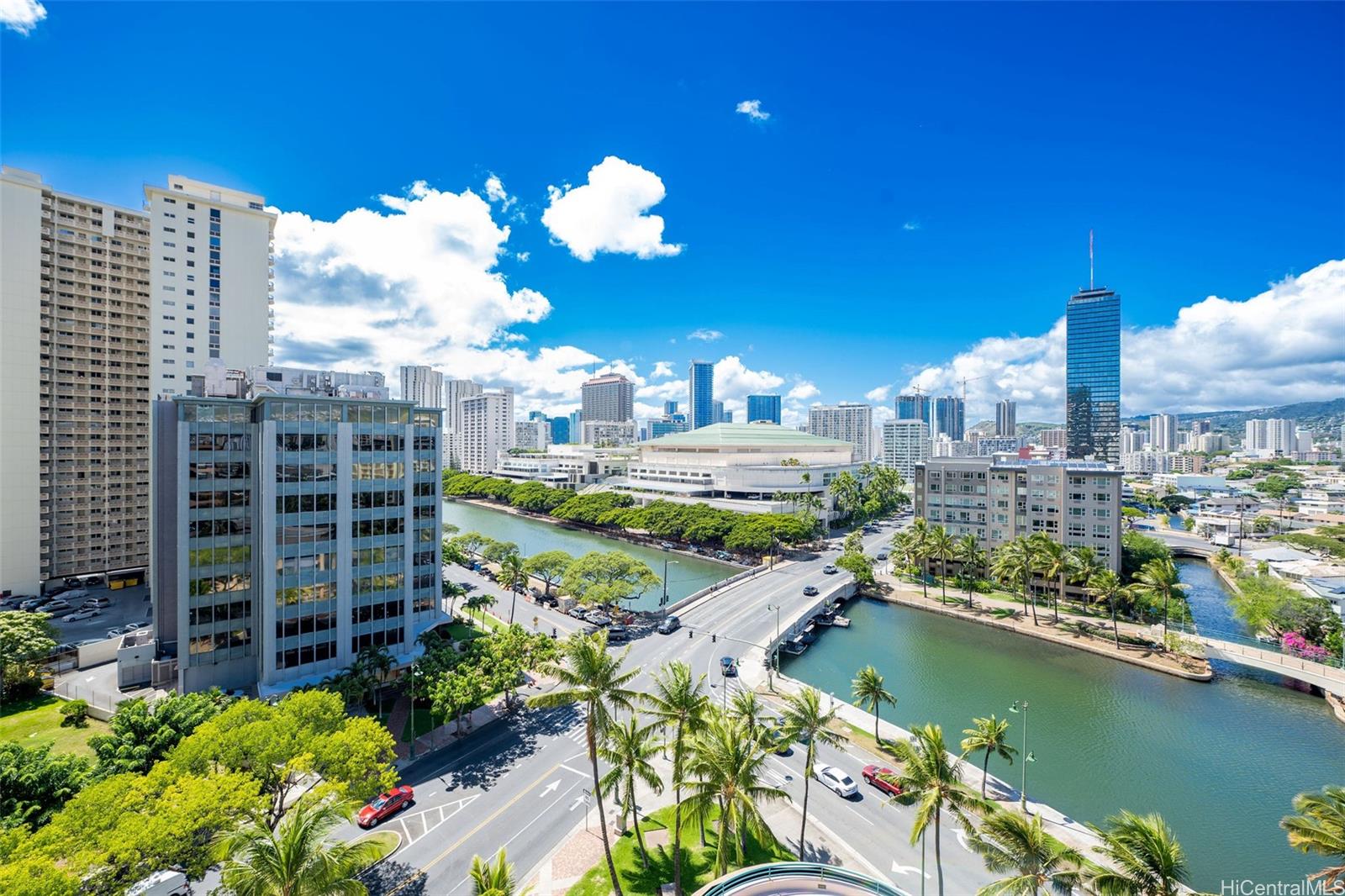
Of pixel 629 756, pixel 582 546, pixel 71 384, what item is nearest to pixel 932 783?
pixel 629 756

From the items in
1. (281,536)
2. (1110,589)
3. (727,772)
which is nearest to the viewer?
(727,772)

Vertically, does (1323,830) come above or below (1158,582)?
above

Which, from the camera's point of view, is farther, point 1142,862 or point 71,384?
point 71,384

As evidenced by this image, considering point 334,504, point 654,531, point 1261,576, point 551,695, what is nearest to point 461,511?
point 654,531

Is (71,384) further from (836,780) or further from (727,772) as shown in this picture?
(836,780)

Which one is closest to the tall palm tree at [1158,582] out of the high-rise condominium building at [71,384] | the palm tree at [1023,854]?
the palm tree at [1023,854]

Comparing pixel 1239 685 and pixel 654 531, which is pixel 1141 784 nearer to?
pixel 1239 685

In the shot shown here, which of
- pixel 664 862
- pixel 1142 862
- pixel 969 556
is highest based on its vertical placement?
pixel 1142 862
